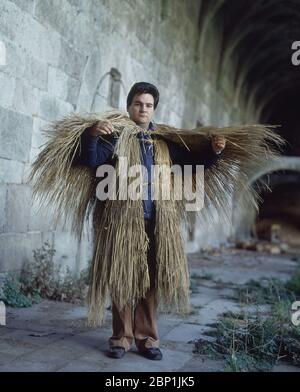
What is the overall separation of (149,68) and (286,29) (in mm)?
8928

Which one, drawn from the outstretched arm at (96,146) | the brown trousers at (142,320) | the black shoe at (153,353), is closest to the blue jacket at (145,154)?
the outstretched arm at (96,146)

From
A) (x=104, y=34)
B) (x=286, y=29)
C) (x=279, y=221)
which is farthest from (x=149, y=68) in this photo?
(x=279, y=221)

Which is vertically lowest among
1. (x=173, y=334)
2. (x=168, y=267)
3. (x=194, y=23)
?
(x=173, y=334)

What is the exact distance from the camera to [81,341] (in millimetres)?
3158

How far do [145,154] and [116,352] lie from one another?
1031 millimetres

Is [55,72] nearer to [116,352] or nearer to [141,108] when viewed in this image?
[141,108]

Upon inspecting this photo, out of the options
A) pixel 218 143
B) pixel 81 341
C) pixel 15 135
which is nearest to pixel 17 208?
pixel 15 135

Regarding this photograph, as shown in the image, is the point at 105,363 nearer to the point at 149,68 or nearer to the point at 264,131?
the point at 264,131

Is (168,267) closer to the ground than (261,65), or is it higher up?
closer to the ground

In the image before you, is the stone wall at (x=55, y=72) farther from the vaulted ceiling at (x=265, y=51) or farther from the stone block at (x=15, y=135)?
the vaulted ceiling at (x=265, y=51)

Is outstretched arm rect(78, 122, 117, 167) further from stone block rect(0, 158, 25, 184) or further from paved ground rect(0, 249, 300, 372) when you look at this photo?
stone block rect(0, 158, 25, 184)

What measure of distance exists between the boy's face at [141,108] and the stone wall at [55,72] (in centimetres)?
152

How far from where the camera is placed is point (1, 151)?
4.18m

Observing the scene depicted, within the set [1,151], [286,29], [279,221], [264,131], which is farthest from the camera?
[279,221]
